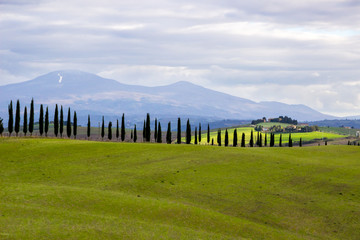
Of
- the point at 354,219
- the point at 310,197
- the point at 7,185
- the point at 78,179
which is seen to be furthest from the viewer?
the point at 78,179

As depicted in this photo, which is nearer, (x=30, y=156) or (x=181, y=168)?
(x=181, y=168)

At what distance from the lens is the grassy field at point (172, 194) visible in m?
37.5

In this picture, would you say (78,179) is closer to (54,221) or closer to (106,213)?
(106,213)

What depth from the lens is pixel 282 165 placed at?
72.1m

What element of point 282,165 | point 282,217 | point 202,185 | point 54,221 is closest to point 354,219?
point 282,217

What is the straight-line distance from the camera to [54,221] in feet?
118

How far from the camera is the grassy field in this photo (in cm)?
3753

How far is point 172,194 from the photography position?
5341cm

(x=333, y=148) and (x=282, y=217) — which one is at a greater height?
(x=333, y=148)

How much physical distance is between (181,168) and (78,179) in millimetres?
15960

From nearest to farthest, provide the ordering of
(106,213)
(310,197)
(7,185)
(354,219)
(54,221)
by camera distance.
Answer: (54,221)
(106,213)
(354,219)
(7,185)
(310,197)

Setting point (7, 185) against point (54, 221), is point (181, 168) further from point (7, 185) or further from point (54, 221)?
point (54, 221)

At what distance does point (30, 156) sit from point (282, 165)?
42591 millimetres

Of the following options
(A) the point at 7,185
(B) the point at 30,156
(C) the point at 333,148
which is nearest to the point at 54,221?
(A) the point at 7,185
